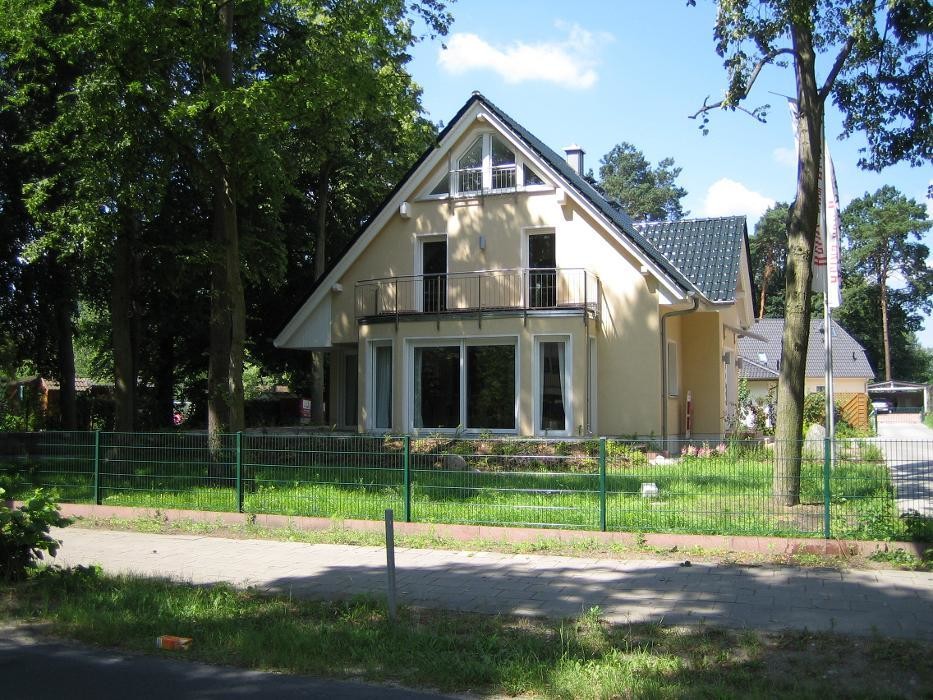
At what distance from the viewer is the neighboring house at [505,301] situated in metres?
19.4

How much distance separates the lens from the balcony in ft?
64.8

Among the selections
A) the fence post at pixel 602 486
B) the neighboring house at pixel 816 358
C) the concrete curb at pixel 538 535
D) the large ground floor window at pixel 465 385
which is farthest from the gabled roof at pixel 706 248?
the neighboring house at pixel 816 358

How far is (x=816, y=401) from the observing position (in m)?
27.7

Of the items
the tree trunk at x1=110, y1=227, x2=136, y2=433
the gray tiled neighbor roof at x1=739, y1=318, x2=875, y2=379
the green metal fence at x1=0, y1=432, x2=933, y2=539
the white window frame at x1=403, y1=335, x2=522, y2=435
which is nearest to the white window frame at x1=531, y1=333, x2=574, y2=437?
the white window frame at x1=403, y1=335, x2=522, y2=435

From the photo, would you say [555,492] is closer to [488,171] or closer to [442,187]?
[488,171]

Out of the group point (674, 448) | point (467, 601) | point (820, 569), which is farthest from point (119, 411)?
point (820, 569)

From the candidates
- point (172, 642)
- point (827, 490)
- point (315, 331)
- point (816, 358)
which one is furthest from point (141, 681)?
point (816, 358)

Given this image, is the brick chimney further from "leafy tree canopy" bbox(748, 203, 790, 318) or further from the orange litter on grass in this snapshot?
"leafy tree canopy" bbox(748, 203, 790, 318)

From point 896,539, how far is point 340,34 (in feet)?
40.8

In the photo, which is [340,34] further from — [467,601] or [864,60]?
[467,601]

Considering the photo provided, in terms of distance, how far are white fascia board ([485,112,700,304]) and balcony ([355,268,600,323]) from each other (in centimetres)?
114

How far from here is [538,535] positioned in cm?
1034

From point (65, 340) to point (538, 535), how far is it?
19578mm

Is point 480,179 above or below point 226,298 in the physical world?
above
